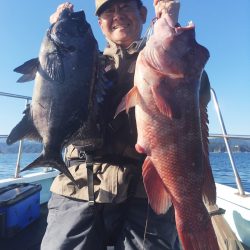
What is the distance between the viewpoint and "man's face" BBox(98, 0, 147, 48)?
2938mm

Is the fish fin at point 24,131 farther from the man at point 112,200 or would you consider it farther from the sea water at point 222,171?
the sea water at point 222,171

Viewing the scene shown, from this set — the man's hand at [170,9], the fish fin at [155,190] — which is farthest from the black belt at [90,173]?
the man's hand at [170,9]

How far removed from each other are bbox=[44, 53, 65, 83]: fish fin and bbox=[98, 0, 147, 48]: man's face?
82 cm

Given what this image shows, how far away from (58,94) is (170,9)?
3.52ft

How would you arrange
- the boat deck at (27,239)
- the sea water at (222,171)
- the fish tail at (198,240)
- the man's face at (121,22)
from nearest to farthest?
the fish tail at (198,240) < the man's face at (121,22) < the boat deck at (27,239) < the sea water at (222,171)

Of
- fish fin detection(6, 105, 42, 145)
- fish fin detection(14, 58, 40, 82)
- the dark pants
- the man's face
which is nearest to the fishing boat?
the dark pants

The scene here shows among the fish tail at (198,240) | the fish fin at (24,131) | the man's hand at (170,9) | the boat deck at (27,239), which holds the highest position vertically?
the man's hand at (170,9)

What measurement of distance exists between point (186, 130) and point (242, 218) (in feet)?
11.6

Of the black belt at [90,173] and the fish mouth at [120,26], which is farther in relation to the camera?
the fish mouth at [120,26]

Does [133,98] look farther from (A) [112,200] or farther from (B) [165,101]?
(A) [112,200]

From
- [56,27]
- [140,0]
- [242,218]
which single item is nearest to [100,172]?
[56,27]

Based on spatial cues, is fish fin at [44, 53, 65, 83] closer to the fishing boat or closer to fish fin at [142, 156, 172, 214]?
fish fin at [142, 156, 172, 214]

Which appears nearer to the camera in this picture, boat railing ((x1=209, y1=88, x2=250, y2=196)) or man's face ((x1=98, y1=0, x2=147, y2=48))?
man's face ((x1=98, y1=0, x2=147, y2=48))

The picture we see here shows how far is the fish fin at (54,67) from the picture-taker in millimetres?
2342
